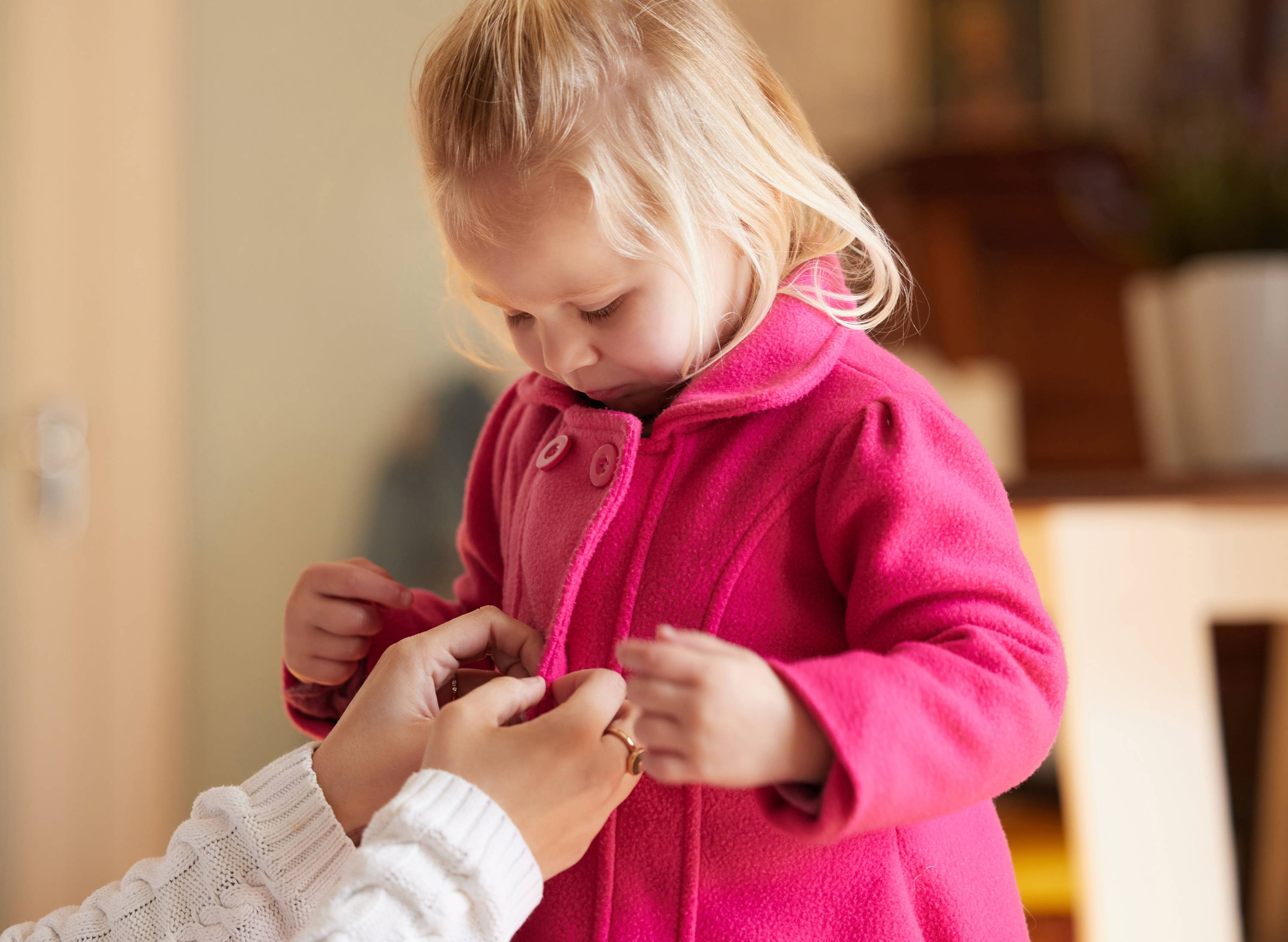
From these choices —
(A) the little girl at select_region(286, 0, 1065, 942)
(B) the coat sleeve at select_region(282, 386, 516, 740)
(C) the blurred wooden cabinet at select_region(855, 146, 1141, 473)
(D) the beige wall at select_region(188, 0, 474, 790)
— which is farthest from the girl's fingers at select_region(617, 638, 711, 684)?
(C) the blurred wooden cabinet at select_region(855, 146, 1141, 473)

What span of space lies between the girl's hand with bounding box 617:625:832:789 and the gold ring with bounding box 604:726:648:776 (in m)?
0.08

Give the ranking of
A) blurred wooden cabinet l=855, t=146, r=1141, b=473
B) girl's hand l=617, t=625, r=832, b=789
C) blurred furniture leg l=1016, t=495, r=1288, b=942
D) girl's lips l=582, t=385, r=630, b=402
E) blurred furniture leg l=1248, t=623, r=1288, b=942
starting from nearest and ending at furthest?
girl's hand l=617, t=625, r=832, b=789, girl's lips l=582, t=385, r=630, b=402, blurred furniture leg l=1016, t=495, r=1288, b=942, blurred furniture leg l=1248, t=623, r=1288, b=942, blurred wooden cabinet l=855, t=146, r=1141, b=473

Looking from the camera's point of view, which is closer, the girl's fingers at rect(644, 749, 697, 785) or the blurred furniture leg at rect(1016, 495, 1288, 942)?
the girl's fingers at rect(644, 749, 697, 785)

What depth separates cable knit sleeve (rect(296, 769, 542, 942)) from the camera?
52 centimetres

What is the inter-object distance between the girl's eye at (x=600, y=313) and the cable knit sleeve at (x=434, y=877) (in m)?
0.26

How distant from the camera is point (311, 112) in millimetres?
1800

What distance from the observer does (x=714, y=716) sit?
458 millimetres

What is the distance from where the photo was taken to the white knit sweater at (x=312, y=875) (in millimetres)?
524

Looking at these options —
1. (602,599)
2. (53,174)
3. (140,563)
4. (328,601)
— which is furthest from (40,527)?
(602,599)

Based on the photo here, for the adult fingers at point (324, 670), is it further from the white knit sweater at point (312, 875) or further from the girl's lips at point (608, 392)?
the girl's lips at point (608, 392)

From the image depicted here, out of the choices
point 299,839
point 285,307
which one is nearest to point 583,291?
point 299,839

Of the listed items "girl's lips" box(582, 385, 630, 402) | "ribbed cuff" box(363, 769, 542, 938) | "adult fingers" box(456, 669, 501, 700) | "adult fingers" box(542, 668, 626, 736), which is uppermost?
"girl's lips" box(582, 385, 630, 402)

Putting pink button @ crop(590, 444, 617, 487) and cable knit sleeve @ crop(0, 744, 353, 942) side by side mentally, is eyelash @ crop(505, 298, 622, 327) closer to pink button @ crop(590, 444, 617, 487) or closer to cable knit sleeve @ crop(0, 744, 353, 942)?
pink button @ crop(590, 444, 617, 487)

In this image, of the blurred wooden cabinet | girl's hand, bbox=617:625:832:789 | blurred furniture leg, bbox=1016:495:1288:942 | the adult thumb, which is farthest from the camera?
the blurred wooden cabinet
